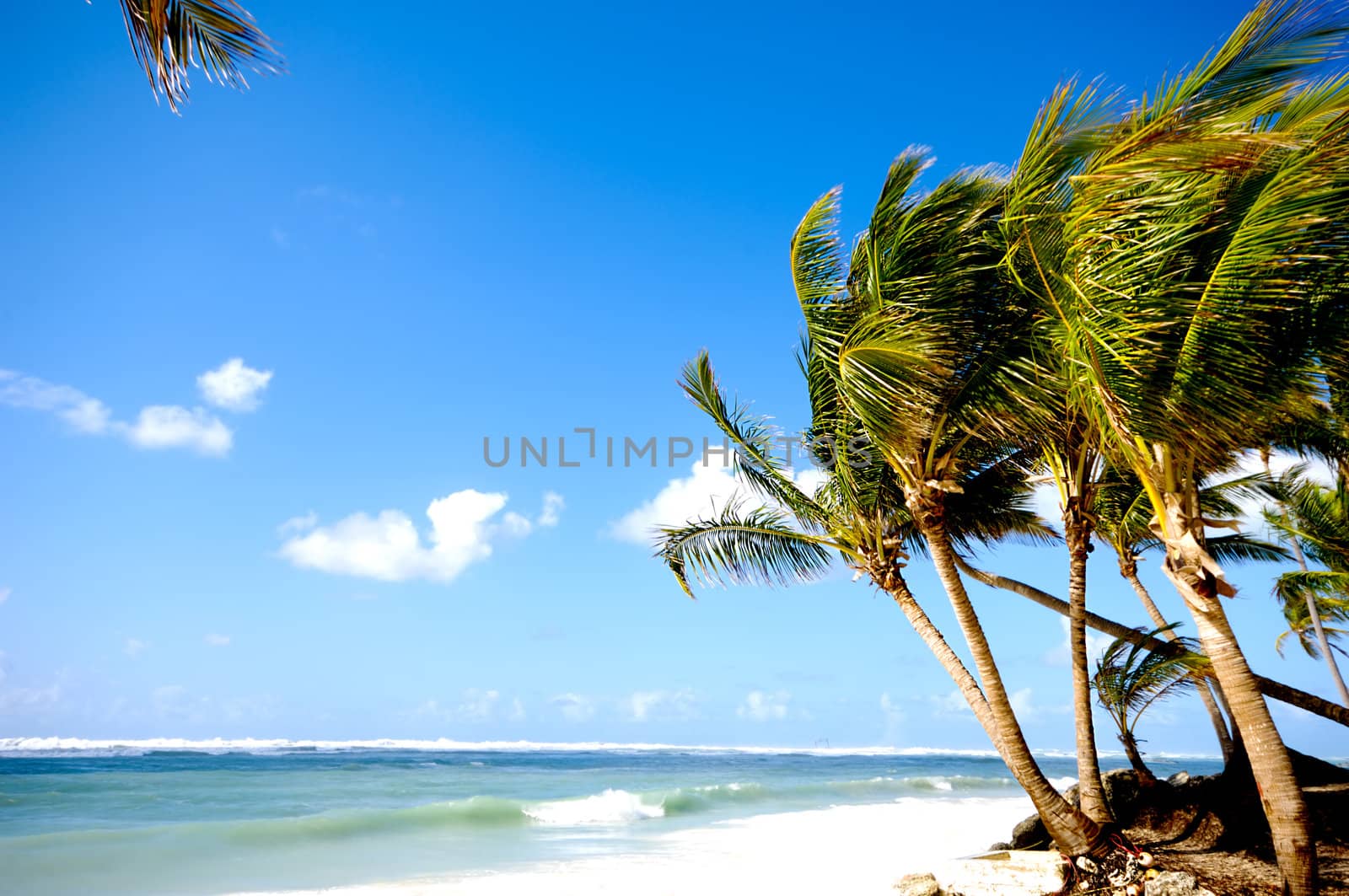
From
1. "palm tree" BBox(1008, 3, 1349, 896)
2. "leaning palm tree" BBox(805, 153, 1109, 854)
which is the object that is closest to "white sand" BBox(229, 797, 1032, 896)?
"leaning palm tree" BBox(805, 153, 1109, 854)

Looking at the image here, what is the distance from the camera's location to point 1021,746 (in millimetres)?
7316

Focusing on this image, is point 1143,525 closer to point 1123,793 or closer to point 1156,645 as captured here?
point 1156,645

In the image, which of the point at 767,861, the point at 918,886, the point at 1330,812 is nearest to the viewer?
the point at 918,886

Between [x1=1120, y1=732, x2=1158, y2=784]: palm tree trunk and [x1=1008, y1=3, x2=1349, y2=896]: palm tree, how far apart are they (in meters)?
3.61

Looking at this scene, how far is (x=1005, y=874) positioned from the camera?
7082mm

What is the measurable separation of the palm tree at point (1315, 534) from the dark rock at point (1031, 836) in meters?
5.90

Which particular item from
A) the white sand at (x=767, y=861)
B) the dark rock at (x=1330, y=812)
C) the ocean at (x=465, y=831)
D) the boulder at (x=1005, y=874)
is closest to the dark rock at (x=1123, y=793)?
the dark rock at (x=1330, y=812)

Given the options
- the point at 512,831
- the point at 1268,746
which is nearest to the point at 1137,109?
the point at 1268,746

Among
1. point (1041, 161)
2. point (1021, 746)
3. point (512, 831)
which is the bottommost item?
point (512, 831)

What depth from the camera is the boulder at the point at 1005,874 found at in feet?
22.6

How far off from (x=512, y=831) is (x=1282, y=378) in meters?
15.5

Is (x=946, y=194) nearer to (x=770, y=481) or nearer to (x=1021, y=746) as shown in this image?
(x=770, y=481)

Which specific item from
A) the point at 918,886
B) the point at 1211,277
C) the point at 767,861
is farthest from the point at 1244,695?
the point at 767,861

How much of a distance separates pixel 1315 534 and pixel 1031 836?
8213 mm
